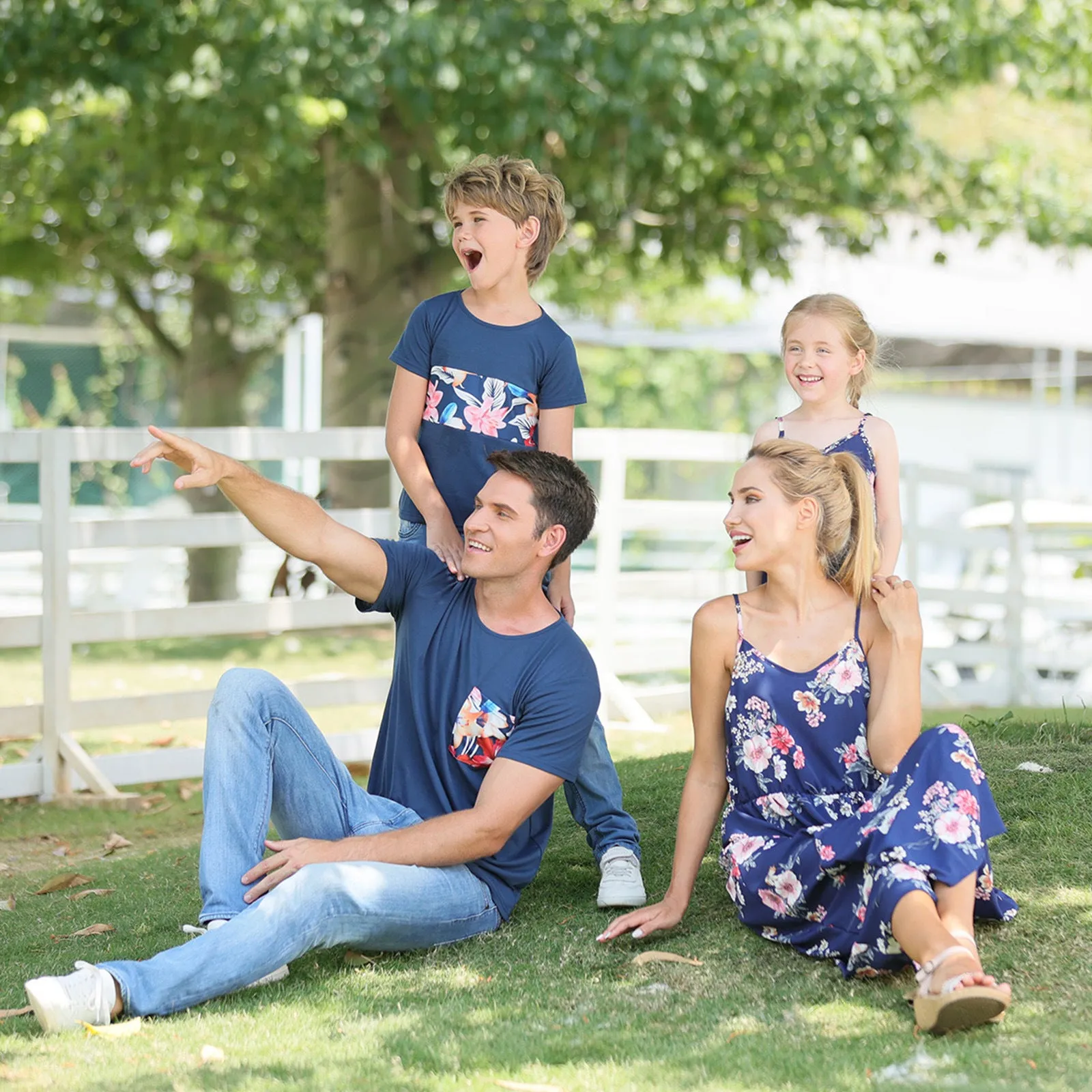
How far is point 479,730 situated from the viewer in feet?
11.0

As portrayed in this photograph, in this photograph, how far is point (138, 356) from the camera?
63.5 ft

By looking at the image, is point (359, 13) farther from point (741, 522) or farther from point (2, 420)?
point (2, 420)

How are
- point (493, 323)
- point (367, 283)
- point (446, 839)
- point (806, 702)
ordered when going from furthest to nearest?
point (367, 283) < point (493, 323) < point (806, 702) < point (446, 839)

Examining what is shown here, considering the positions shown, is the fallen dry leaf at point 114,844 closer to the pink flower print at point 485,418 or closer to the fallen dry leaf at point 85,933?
the fallen dry leaf at point 85,933

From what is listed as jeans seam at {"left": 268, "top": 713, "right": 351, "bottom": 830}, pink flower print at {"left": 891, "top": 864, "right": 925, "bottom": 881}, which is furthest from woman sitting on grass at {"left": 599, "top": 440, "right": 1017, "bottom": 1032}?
jeans seam at {"left": 268, "top": 713, "right": 351, "bottom": 830}

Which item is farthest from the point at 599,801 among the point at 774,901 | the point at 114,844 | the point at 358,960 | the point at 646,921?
the point at 114,844

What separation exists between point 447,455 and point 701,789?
118 cm

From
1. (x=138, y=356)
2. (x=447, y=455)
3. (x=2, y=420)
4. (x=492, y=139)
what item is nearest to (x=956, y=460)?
(x=138, y=356)

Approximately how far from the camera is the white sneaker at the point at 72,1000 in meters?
2.77

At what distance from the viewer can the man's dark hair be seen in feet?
11.1

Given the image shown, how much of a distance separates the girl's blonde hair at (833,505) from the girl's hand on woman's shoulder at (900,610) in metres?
0.07

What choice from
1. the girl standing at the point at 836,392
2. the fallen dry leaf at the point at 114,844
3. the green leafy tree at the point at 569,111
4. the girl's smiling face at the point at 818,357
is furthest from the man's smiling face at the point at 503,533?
the green leafy tree at the point at 569,111

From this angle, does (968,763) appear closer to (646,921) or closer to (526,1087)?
(646,921)

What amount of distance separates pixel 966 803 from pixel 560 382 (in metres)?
1.67
